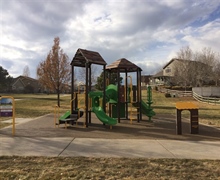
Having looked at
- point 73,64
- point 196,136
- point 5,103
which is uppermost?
point 73,64

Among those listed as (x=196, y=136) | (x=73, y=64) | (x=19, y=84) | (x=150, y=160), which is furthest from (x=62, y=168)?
(x=19, y=84)

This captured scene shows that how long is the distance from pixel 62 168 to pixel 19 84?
89.0 meters

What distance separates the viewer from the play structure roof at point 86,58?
10.7 meters

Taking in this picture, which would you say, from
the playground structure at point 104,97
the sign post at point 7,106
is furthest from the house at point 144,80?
the sign post at point 7,106

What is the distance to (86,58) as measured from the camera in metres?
10.5

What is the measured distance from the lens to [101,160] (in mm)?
5203

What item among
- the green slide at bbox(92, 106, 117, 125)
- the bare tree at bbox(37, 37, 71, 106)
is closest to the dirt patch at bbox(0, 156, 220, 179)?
the green slide at bbox(92, 106, 117, 125)

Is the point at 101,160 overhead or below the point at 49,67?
below

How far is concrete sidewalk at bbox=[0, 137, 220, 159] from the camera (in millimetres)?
5719

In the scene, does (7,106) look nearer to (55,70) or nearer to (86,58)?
(86,58)

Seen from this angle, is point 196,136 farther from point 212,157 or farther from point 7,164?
point 7,164

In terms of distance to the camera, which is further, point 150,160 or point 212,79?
point 212,79

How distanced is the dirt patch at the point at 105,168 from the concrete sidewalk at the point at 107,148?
43 cm

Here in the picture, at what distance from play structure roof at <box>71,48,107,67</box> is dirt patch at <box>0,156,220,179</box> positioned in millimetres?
6148
